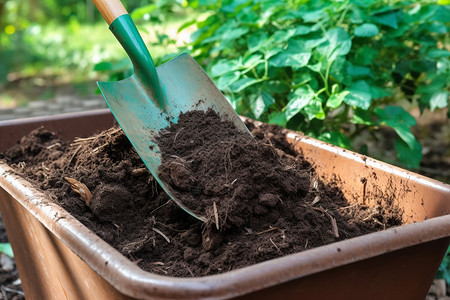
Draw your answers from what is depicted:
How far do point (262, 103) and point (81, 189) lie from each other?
3.02 ft

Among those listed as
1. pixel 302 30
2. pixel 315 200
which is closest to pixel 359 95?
pixel 302 30

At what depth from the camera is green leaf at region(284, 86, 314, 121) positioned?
1.94 meters

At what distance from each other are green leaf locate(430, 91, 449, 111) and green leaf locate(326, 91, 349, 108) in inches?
20.1

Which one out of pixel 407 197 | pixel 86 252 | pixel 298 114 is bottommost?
pixel 298 114

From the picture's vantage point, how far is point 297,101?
197 centimetres

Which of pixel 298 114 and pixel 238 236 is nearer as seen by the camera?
pixel 238 236

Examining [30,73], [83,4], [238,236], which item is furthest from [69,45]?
[238,236]

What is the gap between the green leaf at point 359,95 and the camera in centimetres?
189

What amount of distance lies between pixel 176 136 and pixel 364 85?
874mm

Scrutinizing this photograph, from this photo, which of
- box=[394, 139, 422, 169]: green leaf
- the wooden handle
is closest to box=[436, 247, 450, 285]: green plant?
box=[394, 139, 422, 169]: green leaf

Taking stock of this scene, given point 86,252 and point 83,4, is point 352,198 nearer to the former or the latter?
point 86,252

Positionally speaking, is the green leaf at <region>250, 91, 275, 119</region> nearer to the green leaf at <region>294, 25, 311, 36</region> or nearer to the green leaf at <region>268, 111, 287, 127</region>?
the green leaf at <region>268, 111, 287, 127</region>

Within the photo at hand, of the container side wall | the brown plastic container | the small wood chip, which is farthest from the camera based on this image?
the small wood chip

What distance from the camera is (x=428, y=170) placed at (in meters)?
2.78
